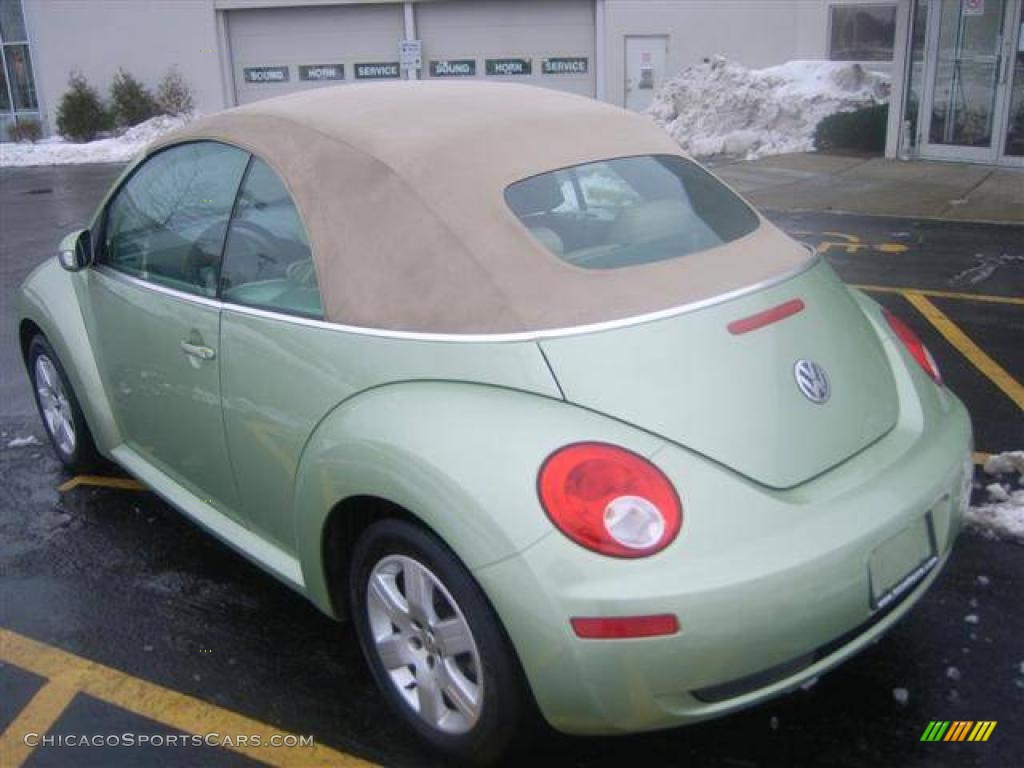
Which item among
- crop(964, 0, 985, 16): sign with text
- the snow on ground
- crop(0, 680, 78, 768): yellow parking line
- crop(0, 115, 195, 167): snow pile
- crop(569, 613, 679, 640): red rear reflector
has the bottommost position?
crop(0, 115, 195, 167): snow pile

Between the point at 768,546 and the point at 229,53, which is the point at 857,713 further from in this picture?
the point at 229,53

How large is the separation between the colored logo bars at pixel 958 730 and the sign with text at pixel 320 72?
22027 millimetres

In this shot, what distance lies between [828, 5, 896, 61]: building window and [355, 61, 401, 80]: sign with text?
9.11 metres

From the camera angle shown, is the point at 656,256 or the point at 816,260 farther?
the point at 816,260

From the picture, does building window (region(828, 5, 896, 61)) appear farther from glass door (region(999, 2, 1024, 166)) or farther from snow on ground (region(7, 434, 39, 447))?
snow on ground (region(7, 434, 39, 447))

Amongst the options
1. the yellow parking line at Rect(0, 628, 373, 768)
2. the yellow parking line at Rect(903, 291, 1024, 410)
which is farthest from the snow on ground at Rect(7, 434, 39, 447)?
the yellow parking line at Rect(903, 291, 1024, 410)

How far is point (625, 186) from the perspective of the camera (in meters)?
3.17

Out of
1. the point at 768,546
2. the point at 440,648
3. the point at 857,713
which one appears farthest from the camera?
the point at 857,713

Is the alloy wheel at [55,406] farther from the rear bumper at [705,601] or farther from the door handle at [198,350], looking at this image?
the rear bumper at [705,601]

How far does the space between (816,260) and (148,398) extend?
2.28 m

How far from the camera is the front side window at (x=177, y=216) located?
3.30 m

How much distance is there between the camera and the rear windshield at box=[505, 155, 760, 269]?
9.41 ft

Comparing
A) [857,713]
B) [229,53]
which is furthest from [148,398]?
[229,53]

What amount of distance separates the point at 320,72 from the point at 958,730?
2221 centimetres
